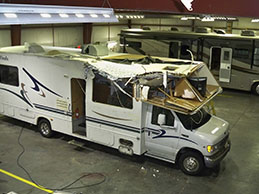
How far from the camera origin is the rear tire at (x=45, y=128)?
1107cm

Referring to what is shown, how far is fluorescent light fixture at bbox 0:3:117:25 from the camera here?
549 cm

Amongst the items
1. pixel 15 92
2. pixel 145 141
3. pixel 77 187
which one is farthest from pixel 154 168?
pixel 15 92

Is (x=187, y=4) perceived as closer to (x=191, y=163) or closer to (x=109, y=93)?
(x=109, y=93)

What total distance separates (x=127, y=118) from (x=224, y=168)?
3280mm

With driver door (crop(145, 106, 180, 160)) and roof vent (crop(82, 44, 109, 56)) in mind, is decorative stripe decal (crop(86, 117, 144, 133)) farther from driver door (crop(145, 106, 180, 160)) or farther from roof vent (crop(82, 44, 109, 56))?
roof vent (crop(82, 44, 109, 56))

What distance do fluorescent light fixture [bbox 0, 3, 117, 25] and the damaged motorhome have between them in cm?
193

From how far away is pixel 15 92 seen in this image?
38.2 ft

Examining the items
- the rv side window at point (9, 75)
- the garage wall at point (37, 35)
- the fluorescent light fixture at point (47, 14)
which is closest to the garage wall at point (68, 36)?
the garage wall at point (37, 35)

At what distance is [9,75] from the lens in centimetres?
1183

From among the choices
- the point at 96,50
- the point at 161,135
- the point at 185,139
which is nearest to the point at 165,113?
the point at 161,135

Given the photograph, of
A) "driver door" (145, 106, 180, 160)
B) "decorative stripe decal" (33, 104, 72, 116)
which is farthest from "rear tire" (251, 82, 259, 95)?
"decorative stripe decal" (33, 104, 72, 116)

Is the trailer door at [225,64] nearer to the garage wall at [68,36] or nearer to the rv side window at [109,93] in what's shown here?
the rv side window at [109,93]

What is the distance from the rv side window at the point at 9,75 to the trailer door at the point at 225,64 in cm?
1167

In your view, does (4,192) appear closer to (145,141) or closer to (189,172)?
(145,141)
